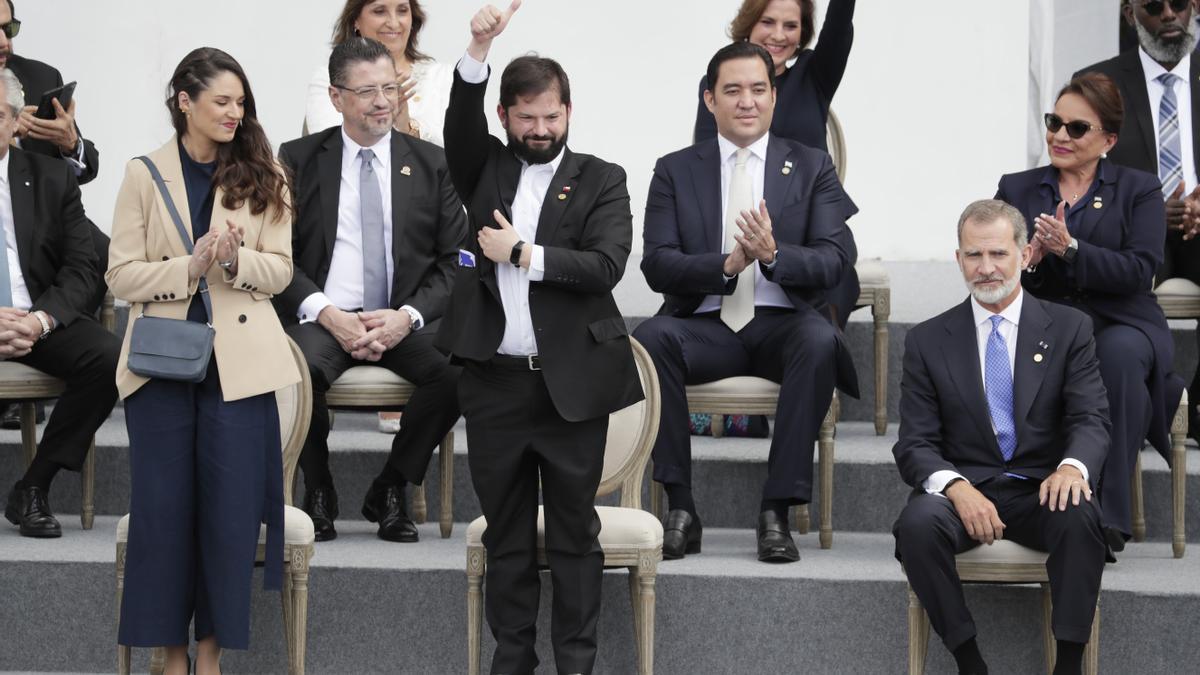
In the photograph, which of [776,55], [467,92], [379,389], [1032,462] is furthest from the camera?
[776,55]

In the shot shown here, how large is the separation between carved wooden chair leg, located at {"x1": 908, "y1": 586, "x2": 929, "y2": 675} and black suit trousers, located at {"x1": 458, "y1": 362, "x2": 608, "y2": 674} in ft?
2.36

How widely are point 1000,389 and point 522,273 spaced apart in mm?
1176

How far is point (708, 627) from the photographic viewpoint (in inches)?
172

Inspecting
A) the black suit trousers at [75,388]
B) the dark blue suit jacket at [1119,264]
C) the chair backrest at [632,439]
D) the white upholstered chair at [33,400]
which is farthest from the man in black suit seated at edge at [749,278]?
the white upholstered chair at [33,400]

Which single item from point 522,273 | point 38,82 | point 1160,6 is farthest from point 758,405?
point 38,82

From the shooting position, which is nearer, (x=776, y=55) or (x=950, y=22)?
(x=776, y=55)

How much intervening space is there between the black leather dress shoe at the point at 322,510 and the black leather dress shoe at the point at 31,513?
702 millimetres

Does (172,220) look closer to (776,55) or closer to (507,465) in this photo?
(507,465)

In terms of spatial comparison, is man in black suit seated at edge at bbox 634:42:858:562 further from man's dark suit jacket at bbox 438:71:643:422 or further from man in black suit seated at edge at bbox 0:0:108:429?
man in black suit seated at edge at bbox 0:0:108:429

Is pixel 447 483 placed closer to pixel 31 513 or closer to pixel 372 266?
pixel 372 266

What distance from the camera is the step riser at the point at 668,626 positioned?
14.1 feet

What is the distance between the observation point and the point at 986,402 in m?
4.16

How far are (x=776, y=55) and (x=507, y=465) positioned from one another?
1998mm

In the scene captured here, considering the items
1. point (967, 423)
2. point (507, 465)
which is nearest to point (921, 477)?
point (967, 423)
